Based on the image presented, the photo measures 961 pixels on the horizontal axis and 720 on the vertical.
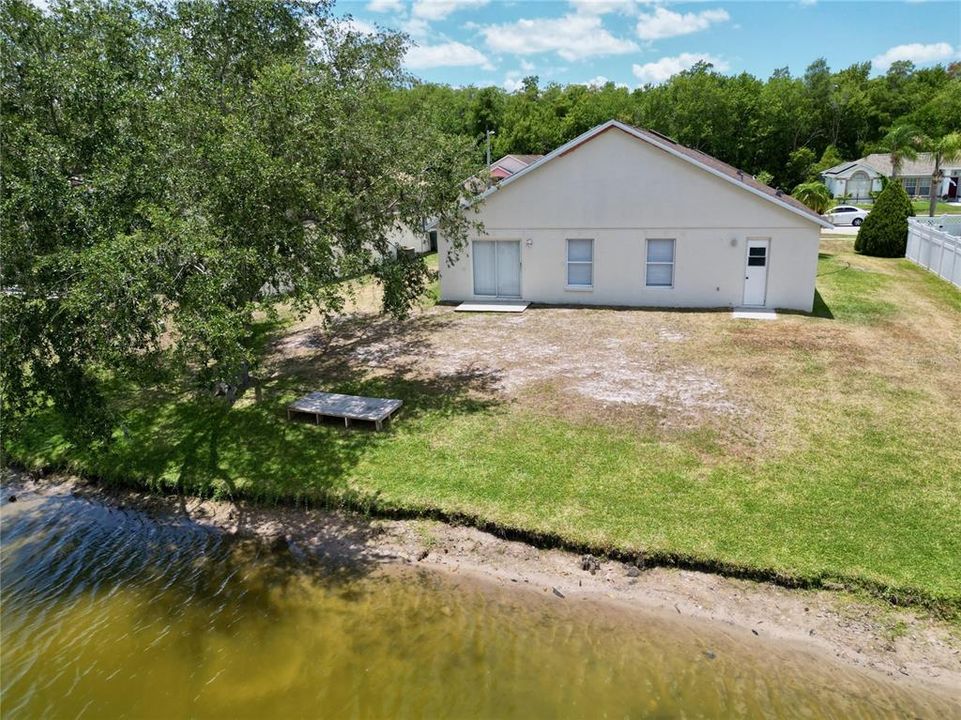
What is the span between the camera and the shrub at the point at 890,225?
26.1 meters

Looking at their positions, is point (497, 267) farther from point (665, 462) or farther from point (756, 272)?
point (665, 462)

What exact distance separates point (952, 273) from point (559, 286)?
13.0 meters

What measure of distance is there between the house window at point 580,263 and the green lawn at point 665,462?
5.54 metres

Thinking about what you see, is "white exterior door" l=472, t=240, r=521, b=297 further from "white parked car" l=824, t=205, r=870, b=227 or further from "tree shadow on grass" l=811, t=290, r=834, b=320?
"white parked car" l=824, t=205, r=870, b=227

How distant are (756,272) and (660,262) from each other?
2686 millimetres

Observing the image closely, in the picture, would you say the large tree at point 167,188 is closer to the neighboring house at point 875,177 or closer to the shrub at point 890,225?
the shrub at point 890,225

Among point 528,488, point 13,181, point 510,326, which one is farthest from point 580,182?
point 13,181

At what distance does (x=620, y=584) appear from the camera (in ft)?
25.4

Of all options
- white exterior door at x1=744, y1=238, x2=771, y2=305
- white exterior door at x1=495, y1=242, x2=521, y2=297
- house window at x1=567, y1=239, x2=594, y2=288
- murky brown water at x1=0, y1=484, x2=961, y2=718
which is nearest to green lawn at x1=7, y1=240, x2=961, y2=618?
murky brown water at x1=0, y1=484, x2=961, y2=718

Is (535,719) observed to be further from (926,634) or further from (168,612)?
(168,612)

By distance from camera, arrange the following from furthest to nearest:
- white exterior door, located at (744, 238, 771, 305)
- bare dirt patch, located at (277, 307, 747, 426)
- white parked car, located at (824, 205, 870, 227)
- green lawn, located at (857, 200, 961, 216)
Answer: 1. green lawn, located at (857, 200, 961, 216)
2. white parked car, located at (824, 205, 870, 227)
3. white exterior door, located at (744, 238, 771, 305)
4. bare dirt patch, located at (277, 307, 747, 426)

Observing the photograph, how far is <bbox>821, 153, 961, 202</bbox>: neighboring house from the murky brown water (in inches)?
2161

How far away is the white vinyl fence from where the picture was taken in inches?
806

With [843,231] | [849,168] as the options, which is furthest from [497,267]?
[849,168]
